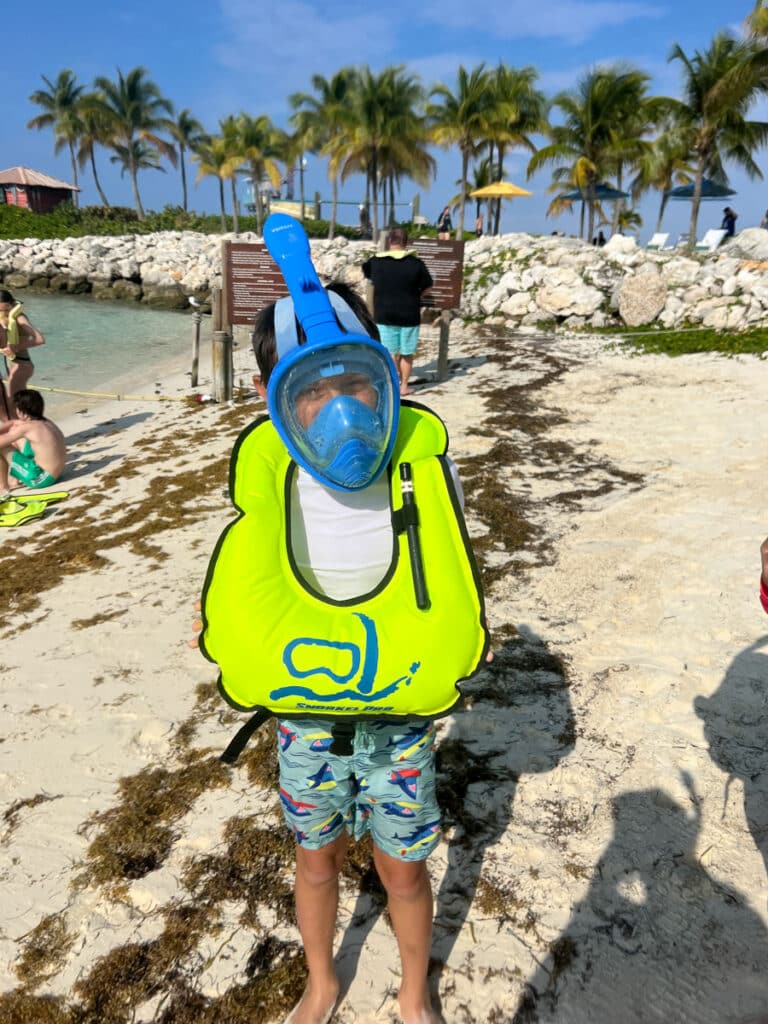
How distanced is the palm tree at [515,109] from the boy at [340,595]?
36938 millimetres

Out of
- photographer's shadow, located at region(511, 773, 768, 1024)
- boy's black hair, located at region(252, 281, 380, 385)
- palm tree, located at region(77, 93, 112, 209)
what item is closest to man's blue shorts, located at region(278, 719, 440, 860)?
photographer's shadow, located at region(511, 773, 768, 1024)

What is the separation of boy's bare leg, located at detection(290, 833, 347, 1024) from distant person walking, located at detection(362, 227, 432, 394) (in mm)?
6933

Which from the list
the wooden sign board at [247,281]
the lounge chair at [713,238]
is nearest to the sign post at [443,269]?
the wooden sign board at [247,281]

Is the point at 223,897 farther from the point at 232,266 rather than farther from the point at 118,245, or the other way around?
the point at 118,245

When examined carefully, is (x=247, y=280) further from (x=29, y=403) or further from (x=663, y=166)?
(x=663, y=166)

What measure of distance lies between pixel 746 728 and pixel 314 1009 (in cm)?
222

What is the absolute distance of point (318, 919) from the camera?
1.88 metres

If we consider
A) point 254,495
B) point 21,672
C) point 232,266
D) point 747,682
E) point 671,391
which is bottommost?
point 21,672

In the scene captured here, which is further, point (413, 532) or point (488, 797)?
point (488, 797)

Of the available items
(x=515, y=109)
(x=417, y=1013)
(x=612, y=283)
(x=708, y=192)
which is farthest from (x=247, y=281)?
(x=515, y=109)

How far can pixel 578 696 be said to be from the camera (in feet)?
10.9

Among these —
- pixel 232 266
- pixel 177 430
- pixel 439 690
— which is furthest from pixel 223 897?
pixel 232 266

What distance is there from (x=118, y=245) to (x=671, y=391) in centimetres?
3506

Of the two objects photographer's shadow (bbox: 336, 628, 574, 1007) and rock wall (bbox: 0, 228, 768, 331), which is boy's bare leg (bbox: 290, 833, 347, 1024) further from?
rock wall (bbox: 0, 228, 768, 331)
